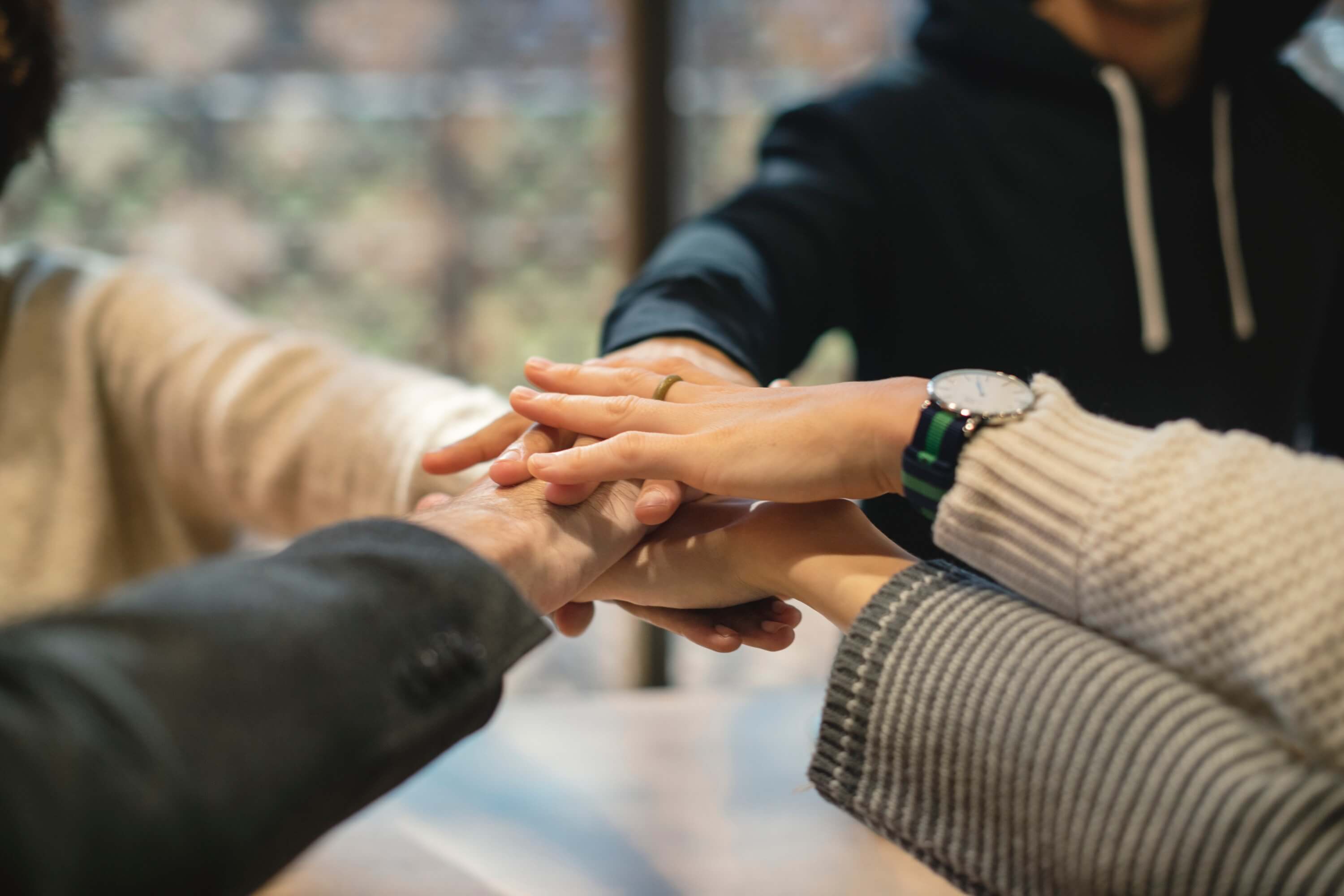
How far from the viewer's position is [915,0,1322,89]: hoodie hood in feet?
2.76

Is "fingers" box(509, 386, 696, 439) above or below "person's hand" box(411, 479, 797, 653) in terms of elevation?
above

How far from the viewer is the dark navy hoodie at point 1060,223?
79 centimetres

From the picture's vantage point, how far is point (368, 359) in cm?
87

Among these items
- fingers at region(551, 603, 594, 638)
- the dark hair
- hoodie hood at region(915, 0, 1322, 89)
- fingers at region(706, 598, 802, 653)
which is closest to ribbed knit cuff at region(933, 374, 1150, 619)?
fingers at region(706, 598, 802, 653)

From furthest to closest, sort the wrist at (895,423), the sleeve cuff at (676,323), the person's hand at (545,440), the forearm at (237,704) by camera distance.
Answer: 1. the sleeve cuff at (676,323)
2. the person's hand at (545,440)
3. the wrist at (895,423)
4. the forearm at (237,704)

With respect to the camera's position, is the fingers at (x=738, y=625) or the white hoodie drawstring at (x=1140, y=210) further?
the white hoodie drawstring at (x=1140, y=210)

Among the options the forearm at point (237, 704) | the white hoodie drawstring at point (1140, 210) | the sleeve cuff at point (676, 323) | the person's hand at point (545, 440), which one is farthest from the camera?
the white hoodie drawstring at point (1140, 210)

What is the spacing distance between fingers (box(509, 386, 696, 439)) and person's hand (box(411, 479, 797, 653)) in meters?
0.04

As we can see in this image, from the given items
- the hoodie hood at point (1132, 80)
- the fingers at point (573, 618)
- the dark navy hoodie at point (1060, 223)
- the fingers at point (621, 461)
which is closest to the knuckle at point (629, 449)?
the fingers at point (621, 461)

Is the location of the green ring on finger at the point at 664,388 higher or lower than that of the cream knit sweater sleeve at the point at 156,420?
higher

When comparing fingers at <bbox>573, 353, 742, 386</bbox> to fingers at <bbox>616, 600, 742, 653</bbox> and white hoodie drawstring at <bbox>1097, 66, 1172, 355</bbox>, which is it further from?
white hoodie drawstring at <bbox>1097, 66, 1172, 355</bbox>

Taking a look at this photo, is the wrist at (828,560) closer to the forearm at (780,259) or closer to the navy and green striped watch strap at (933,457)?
the navy and green striped watch strap at (933,457)

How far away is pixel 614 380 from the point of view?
613mm

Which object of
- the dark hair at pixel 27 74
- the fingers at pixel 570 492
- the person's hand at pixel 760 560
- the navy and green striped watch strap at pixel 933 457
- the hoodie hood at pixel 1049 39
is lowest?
the person's hand at pixel 760 560
